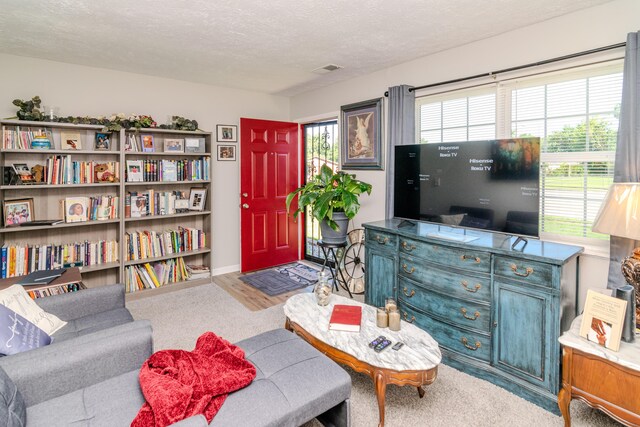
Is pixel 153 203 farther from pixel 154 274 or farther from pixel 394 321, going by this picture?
pixel 394 321

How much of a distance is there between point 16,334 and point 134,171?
2.46 metres

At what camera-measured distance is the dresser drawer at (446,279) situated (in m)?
2.35

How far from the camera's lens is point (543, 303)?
2.06m

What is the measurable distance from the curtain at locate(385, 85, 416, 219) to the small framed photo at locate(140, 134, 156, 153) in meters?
2.67

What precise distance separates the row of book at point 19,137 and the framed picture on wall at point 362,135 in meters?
3.11

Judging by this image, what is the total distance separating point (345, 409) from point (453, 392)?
2.88 feet

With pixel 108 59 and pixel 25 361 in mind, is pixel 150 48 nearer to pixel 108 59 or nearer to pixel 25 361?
pixel 108 59

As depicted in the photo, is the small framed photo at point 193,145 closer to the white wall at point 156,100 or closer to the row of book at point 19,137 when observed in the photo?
the white wall at point 156,100

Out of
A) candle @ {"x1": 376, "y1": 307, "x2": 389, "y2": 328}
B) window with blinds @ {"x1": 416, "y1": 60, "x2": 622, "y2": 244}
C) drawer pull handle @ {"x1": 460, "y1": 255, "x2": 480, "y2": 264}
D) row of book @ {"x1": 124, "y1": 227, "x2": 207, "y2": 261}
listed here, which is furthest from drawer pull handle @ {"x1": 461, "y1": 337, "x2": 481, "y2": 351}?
row of book @ {"x1": 124, "y1": 227, "x2": 207, "y2": 261}

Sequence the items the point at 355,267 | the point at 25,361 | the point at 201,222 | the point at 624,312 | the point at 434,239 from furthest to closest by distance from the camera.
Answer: the point at 201,222, the point at 355,267, the point at 434,239, the point at 624,312, the point at 25,361

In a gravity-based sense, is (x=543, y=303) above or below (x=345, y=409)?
above

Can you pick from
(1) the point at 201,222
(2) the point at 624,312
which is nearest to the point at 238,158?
(1) the point at 201,222

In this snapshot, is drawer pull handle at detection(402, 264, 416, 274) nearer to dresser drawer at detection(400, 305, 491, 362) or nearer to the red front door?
dresser drawer at detection(400, 305, 491, 362)

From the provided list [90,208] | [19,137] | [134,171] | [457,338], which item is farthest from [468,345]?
[19,137]
